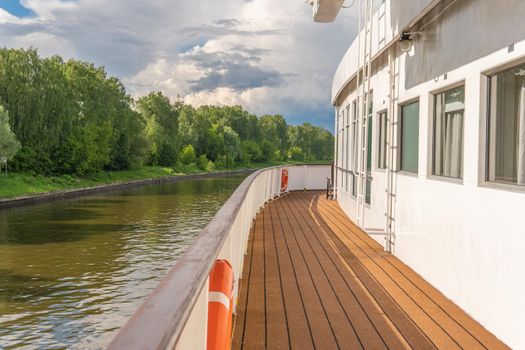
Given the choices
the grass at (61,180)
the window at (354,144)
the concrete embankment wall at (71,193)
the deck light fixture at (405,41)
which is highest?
the deck light fixture at (405,41)

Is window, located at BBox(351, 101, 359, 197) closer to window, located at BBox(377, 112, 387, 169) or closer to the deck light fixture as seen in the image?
window, located at BBox(377, 112, 387, 169)

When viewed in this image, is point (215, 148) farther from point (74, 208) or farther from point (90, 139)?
point (74, 208)

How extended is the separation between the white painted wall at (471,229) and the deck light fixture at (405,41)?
1.74 feet

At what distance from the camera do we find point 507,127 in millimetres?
4645

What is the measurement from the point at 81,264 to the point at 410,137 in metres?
14.6

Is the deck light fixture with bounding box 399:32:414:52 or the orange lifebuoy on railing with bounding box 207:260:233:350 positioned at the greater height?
the deck light fixture with bounding box 399:32:414:52

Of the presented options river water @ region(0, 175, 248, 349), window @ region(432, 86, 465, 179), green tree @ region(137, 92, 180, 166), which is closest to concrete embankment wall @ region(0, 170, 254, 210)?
river water @ region(0, 175, 248, 349)

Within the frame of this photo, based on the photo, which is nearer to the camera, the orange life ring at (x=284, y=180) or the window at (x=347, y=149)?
the window at (x=347, y=149)

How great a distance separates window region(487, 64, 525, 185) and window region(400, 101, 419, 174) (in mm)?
2418

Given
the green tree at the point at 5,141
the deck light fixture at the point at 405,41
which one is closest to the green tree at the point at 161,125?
the green tree at the point at 5,141

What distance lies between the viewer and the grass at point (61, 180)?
130 ft

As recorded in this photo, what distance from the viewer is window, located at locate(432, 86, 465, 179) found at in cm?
578

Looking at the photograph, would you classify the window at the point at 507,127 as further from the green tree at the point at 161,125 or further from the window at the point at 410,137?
the green tree at the point at 161,125

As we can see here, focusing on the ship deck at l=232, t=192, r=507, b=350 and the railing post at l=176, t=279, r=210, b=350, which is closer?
the railing post at l=176, t=279, r=210, b=350
